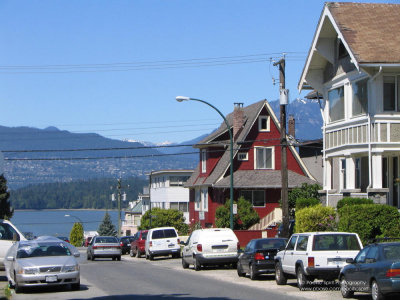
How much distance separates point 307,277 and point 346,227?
8.04 metres

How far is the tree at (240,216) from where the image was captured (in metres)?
55.5

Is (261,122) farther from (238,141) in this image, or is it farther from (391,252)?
(391,252)

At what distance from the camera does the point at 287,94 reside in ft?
114

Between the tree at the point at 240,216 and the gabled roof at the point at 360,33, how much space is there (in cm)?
1967

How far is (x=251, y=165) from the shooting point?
2359 inches

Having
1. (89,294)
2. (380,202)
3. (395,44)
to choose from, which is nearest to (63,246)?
(89,294)

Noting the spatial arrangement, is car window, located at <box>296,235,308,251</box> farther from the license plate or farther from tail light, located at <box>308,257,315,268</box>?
the license plate

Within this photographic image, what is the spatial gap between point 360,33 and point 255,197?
2671 cm

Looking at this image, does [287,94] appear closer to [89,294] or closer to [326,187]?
[326,187]

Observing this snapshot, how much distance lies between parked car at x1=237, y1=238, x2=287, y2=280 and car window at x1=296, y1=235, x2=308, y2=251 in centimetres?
269

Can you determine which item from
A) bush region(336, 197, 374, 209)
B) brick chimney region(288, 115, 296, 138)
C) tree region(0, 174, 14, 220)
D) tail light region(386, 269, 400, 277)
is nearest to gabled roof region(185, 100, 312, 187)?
brick chimney region(288, 115, 296, 138)

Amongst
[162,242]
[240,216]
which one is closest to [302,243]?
[162,242]

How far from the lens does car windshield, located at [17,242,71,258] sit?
22.7 metres

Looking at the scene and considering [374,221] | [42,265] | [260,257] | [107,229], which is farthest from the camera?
[107,229]
